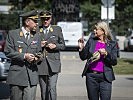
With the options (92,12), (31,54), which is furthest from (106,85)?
(92,12)

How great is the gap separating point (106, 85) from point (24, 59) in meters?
1.50

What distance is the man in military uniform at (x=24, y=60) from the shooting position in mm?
7277

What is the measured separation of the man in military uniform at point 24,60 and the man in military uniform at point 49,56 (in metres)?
1.55

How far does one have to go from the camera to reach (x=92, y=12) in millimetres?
58188

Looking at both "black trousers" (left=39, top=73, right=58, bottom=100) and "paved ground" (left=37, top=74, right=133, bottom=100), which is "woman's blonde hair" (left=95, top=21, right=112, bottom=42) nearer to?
"black trousers" (left=39, top=73, right=58, bottom=100)

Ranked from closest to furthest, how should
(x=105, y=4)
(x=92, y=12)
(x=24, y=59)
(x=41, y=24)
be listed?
(x=24, y=59) < (x=41, y=24) < (x=105, y=4) < (x=92, y=12)

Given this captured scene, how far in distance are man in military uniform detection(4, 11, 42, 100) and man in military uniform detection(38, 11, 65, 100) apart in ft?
5.07

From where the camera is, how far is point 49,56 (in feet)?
29.7

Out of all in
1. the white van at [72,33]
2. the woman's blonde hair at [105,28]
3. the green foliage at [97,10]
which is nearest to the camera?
the woman's blonde hair at [105,28]

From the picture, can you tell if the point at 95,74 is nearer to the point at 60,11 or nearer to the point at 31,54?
the point at 31,54

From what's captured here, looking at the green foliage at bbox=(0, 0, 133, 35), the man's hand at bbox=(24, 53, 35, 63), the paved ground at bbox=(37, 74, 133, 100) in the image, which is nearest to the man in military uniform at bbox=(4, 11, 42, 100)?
the man's hand at bbox=(24, 53, 35, 63)

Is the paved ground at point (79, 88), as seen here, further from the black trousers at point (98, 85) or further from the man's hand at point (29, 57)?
the man's hand at point (29, 57)

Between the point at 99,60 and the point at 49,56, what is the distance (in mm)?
1420

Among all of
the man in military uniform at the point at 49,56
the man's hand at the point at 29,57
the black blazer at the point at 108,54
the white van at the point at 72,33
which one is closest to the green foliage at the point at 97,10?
the white van at the point at 72,33
